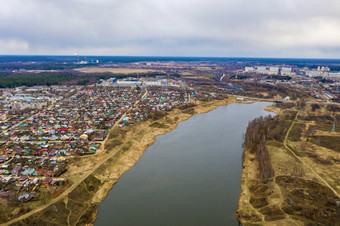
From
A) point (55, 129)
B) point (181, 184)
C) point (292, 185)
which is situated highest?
point (55, 129)

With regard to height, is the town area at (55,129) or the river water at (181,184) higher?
the town area at (55,129)

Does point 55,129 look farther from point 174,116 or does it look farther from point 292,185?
point 292,185

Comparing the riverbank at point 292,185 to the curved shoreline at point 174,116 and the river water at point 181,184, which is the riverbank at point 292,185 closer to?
the river water at point 181,184

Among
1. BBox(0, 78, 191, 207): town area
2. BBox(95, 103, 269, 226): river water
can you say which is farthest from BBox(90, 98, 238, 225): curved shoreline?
BBox(0, 78, 191, 207): town area

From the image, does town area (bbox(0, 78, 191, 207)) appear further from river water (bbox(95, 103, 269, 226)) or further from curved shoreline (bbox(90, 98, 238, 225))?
river water (bbox(95, 103, 269, 226))

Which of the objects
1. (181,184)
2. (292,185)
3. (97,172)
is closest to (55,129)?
(97,172)

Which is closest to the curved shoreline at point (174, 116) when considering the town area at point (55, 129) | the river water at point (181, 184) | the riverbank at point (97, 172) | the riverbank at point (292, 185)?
the riverbank at point (97, 172)
